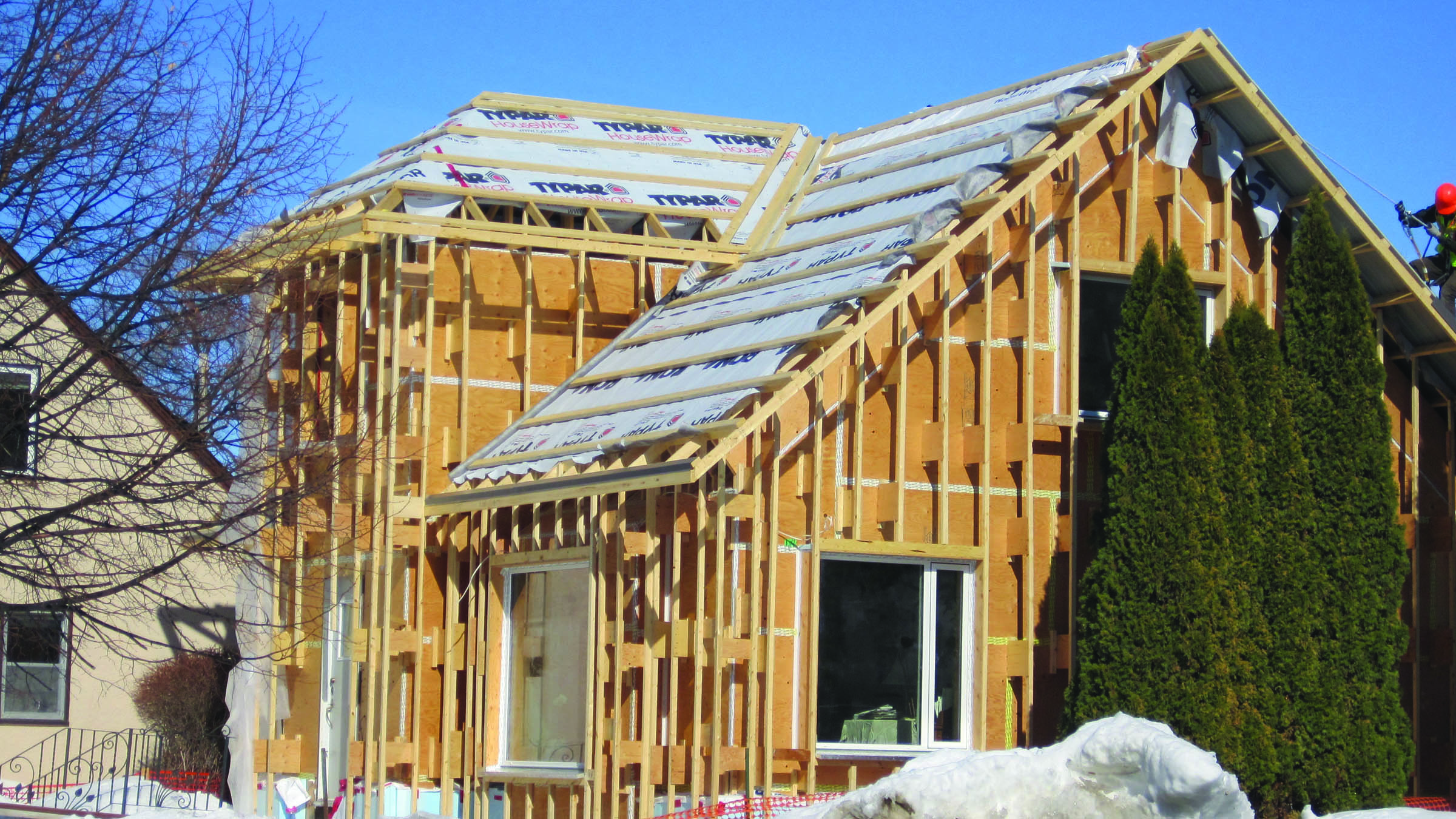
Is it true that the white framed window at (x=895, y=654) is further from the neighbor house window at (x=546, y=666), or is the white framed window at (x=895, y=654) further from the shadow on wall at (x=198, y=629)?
the shadow on wall at (x=198, y=629)

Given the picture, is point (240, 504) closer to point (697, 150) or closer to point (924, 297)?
point (924, 297)

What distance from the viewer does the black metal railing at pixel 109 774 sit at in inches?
673

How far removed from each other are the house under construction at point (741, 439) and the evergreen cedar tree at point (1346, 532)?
1125 millimetres

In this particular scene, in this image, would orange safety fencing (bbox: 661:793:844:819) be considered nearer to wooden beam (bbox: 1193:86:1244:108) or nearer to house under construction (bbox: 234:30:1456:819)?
house under construction (bbox: 234:30:1456:819)

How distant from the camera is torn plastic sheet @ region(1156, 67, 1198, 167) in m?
14.1

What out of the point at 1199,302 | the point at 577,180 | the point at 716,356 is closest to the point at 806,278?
the point at 716,356

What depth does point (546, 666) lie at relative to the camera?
13.5m

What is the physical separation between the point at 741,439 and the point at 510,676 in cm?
348

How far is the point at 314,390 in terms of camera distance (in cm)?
1540

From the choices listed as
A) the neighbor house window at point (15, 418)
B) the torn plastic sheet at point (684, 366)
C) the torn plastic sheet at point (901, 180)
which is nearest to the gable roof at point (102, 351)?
the neighbor house window at point (15, 418)

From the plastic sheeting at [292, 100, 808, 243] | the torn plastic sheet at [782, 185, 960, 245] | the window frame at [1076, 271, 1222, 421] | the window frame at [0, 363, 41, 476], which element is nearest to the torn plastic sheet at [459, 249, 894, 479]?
the torn plastic sheet at [782, 185, 960, 245]

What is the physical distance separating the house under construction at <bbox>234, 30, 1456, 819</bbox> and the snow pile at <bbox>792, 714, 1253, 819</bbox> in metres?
2.91

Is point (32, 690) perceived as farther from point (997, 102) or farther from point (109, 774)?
point (997, 102)

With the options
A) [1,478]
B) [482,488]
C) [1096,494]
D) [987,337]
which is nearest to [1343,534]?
[1096,494]
